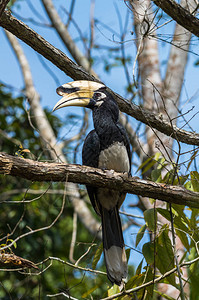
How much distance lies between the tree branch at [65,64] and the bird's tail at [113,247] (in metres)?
0.80

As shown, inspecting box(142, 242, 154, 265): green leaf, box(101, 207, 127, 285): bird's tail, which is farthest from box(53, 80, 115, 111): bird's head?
box(142, 242, 154, 265): green leaf

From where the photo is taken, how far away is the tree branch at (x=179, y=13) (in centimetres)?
278

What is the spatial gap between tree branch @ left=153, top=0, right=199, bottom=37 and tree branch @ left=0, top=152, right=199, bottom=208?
1.22m

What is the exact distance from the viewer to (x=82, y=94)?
11.1ft

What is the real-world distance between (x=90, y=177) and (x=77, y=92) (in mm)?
1142

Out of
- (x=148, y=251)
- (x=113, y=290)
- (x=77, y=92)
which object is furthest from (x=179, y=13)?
(x=113, y=290)

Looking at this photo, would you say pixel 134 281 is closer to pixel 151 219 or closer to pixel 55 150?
pixel 151 219

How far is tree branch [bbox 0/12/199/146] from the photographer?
9.24 ft

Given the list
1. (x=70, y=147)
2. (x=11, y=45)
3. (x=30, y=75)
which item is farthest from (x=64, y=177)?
(x=11, y=45)

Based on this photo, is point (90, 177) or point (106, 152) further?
point (106, 152)

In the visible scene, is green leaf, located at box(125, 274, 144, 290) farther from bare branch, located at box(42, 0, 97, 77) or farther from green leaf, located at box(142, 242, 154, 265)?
bare branch, located at box(42, 0, 97, 77)

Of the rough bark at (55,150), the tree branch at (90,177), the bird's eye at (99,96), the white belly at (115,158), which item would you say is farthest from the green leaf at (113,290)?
the rough bark at (55,150)

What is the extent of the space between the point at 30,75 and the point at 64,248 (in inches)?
103

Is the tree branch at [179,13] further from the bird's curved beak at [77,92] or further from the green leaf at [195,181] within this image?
the green leaf at [195,181]
